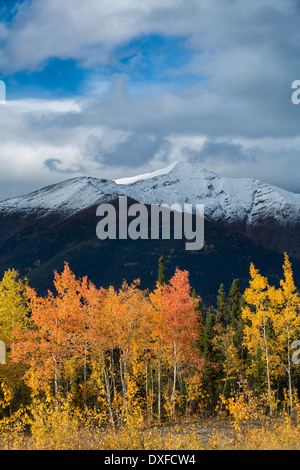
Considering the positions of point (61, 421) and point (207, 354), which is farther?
point (207, 354)

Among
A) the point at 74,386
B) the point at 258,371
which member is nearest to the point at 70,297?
the point at 74,386

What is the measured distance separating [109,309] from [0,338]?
13.3m

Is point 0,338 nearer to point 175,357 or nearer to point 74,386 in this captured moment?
point 74,386

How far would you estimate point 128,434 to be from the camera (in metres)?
18.1

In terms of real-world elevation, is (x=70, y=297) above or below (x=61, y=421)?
above

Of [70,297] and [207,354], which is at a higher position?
[70,297]

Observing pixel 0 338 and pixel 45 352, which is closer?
Answer: pixel 45 352

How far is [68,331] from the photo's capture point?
1382 inches
